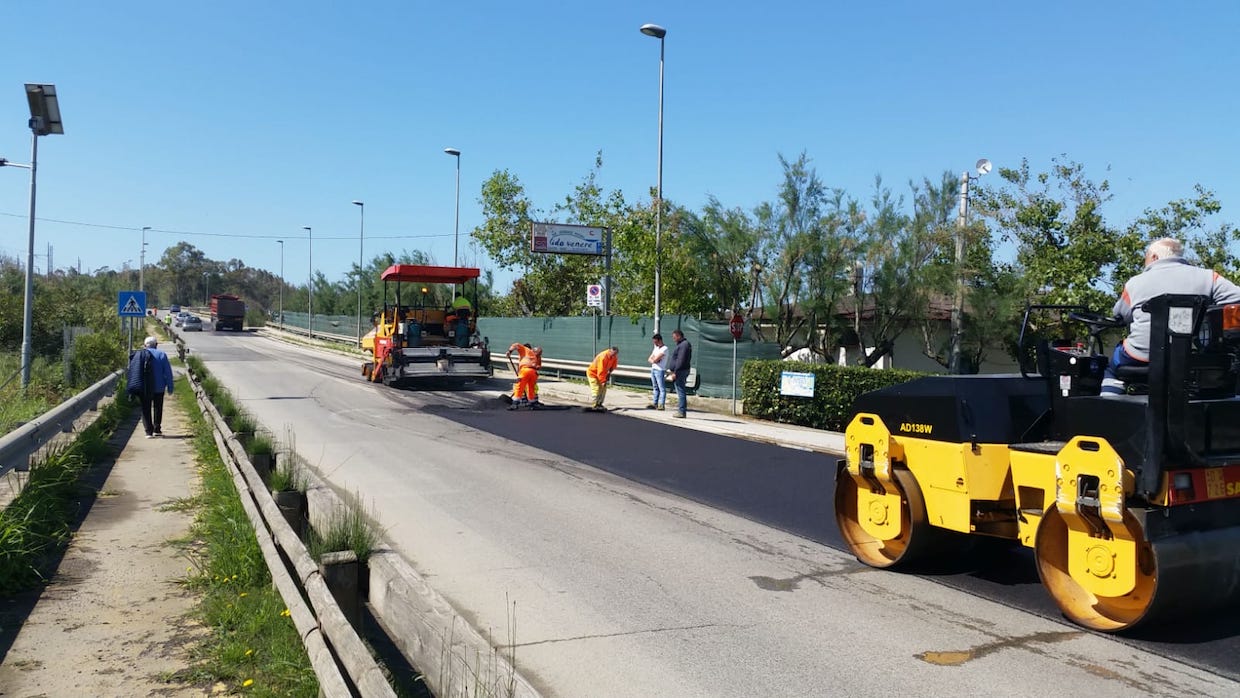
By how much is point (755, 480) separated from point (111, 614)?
697 cm

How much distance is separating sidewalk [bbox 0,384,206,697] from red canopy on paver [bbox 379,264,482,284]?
1489 cm

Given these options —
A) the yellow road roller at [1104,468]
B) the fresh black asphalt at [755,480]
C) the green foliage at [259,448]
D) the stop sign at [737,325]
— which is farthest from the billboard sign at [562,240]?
the yellow road roller at [1104,468]

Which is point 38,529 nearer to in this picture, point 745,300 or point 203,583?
point 203,583

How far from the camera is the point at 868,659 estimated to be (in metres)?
4.97

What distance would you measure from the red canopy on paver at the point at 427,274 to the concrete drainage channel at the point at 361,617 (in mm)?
17747

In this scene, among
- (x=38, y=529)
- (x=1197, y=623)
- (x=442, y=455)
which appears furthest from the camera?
(x=442, y=455)

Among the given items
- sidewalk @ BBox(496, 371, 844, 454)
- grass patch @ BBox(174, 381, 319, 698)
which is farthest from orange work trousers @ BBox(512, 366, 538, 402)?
grass patch @ BBox(174, 381, 319, 698)

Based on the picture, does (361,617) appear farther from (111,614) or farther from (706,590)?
(706,590)

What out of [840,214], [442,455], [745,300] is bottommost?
[442,455]

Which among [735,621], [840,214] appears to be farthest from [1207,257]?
[735,621]

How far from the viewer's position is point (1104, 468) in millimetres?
5043

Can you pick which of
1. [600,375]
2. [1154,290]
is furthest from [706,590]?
[600,375]

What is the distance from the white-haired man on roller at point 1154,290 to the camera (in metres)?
5.38

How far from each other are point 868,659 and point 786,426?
1187 cm
